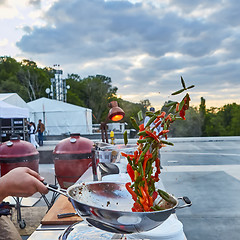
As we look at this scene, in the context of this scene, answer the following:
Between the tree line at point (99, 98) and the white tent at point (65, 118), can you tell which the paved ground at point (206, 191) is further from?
the white tent at point (65, 118)

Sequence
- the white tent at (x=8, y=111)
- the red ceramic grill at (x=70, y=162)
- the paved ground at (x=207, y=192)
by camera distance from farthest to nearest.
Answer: the white tent at (x=8, y=111) < the paved ground at (x=207, y=192) < the red ceramic grill at (x=70, y=162)

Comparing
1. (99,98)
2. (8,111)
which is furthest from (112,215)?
(99,98)

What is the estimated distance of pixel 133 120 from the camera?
93 centimetres

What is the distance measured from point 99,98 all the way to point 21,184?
44.1m

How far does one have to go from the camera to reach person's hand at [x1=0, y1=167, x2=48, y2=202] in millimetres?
964

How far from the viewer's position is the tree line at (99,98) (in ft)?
68.4

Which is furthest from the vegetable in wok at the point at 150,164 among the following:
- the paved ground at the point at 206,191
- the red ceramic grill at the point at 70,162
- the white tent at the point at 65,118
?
the white tent at the point at 65,118

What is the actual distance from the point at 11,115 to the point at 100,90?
36.8 meters

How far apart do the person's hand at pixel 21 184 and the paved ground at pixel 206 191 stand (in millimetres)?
2400

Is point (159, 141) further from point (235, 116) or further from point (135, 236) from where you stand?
point (235, 116)

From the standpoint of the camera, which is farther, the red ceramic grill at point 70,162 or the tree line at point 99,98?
the tree line at point 99,98

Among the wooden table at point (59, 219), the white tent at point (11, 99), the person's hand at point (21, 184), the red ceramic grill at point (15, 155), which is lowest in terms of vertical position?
the wooden table at point (59, 219)

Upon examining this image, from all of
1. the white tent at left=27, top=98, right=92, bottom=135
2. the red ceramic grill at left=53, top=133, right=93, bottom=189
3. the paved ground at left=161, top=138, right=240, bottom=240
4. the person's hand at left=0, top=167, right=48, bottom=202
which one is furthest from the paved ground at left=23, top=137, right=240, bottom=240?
the white tent at left=27, top=98, right=92, bottom=135

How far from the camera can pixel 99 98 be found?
44.8 metres
